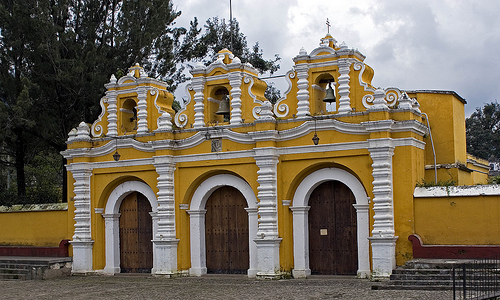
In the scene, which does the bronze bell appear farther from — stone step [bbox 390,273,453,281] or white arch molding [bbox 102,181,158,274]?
white arch molding [bbox 102,181,158,274]

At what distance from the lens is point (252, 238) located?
62.8ft

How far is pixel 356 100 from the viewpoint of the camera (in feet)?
59.3

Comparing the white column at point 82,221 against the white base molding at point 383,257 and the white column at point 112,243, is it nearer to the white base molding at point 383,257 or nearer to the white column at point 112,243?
the white column at point 112,243

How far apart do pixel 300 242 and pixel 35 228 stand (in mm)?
9146

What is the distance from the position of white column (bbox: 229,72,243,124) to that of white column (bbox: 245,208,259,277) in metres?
2.49

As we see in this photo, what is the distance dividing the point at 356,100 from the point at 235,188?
4.21 meters

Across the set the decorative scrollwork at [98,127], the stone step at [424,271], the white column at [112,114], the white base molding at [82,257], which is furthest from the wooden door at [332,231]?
the decorative scrollwork at [98,127]

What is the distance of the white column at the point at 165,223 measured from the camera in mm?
19828

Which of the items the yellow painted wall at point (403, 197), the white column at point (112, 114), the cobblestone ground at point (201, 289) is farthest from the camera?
the white column at point (112, 114)

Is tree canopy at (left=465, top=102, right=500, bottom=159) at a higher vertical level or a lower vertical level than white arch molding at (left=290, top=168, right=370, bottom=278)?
higher

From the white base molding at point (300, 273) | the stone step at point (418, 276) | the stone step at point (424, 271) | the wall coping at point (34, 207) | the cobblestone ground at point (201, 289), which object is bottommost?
the cobblestone ground at point (201, 289)

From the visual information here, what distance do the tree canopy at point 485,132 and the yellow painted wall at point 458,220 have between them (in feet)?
84.7

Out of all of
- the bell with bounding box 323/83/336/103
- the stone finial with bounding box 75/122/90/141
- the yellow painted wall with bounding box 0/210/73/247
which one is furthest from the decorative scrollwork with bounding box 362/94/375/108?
the yellow painted wall with bounding box 0/210/73/247

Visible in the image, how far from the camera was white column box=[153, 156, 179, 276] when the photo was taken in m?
19.8
